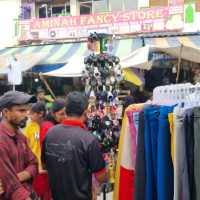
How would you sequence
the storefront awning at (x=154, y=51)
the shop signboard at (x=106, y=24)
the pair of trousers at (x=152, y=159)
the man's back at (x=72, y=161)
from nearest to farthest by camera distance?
the pair of trousers at (x=152, y=159) → the man's back at (x=72, y=161) → the storefront awning at (x=154, y=51) → the shop signboard at (x=106, y=24)

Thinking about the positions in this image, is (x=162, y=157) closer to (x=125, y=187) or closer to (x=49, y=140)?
(x=125, y=187)

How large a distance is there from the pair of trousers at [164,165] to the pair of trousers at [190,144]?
151 mm

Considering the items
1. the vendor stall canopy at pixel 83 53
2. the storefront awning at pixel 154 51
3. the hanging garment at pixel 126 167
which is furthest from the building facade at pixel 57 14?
the hanging garment at pixel 126 167

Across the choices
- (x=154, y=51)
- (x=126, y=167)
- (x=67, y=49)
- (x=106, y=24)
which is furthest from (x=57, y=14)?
(x=126, y=167)

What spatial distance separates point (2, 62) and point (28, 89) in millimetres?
2096

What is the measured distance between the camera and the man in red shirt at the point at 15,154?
3.68 meters

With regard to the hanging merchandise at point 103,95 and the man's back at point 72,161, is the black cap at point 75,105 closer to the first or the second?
the man's back at point 72,161

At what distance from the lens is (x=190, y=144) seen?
9.50 ft

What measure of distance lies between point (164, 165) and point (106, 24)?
48.8 ft

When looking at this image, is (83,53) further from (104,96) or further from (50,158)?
(50,158)

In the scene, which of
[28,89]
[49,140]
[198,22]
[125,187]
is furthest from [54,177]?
[198,22]

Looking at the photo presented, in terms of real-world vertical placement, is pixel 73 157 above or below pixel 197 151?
below

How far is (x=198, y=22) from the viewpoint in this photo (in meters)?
16.6

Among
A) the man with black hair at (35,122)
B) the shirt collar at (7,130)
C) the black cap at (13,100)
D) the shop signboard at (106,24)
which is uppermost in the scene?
the shop signboard at (106,24)
